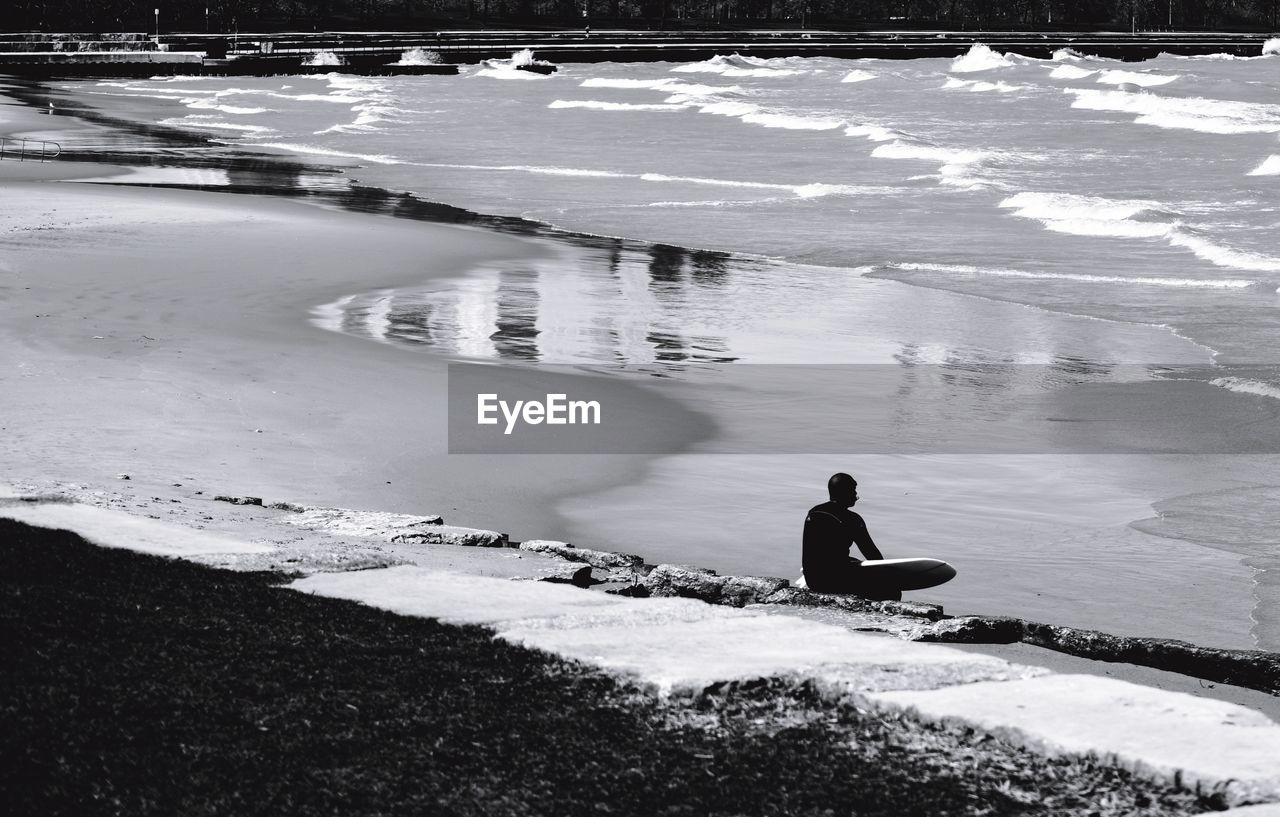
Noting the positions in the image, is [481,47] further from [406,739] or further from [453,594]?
[406,739]

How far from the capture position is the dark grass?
4.73 metres

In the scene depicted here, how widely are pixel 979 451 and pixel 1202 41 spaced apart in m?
145

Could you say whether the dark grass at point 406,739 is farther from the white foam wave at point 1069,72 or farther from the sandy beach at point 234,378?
the white foam wave at point 1069,72

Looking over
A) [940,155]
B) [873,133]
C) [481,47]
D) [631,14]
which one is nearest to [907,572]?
[940,155]

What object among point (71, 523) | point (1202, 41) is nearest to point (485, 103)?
point (71, 523)

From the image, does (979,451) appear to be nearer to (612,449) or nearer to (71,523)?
(612,449)

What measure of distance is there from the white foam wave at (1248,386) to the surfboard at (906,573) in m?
8.33

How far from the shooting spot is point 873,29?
161 metres

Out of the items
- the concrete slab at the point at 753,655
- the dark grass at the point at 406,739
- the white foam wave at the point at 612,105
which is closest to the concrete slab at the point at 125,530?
the dark grass at the point at 406,739

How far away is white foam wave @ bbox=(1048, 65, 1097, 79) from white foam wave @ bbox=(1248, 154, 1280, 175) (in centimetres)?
5899

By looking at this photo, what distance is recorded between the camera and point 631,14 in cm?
17250

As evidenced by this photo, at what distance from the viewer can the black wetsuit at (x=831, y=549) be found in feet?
27.5

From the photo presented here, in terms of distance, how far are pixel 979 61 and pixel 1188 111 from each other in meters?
48.3
